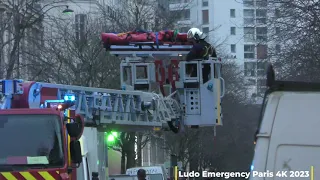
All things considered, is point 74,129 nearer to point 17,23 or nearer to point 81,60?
point 17,23

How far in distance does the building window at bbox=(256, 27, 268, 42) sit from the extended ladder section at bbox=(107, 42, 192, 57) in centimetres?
732

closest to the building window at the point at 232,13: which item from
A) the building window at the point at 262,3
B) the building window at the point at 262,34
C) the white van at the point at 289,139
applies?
the building window at the point at 262,34

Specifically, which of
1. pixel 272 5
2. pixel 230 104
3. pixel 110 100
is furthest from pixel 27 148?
pixel 230 104

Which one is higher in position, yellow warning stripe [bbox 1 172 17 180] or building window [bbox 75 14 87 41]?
building window [bbox 75 14 87 41]

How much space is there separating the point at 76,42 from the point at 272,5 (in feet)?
37.5

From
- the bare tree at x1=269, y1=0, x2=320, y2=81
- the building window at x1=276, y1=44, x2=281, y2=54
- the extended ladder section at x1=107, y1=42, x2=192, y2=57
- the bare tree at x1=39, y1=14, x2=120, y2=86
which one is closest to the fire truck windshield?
the extended ladder section at x1=107, y1=42, x2=192, y2=57

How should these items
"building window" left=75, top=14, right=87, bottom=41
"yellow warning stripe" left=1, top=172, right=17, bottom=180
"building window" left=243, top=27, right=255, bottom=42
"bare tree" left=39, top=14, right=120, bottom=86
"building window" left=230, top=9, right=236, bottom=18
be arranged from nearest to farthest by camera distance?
"yellow warning stripe" left=1, top=172, right=17, bottom=180, "building window" left=243, top=27, right=255, bottom=42, "bare tree" left=39, top=14, right=120, bottom=86, "building window" left=75, top=14, right=87, bottom=41, "building window" left=230, top=9, right=236, bottom=18

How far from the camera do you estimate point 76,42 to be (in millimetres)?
28875

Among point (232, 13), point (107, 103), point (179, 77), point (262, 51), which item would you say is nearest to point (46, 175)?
point (107, 103)

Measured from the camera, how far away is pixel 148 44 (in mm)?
13969

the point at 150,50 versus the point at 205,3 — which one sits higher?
the point at 205,3

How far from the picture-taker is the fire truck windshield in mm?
9422

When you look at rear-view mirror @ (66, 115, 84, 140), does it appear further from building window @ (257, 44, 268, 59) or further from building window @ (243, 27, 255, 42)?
building window @ (243, 27, 255, 42)

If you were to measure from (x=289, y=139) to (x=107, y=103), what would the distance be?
8208mm
